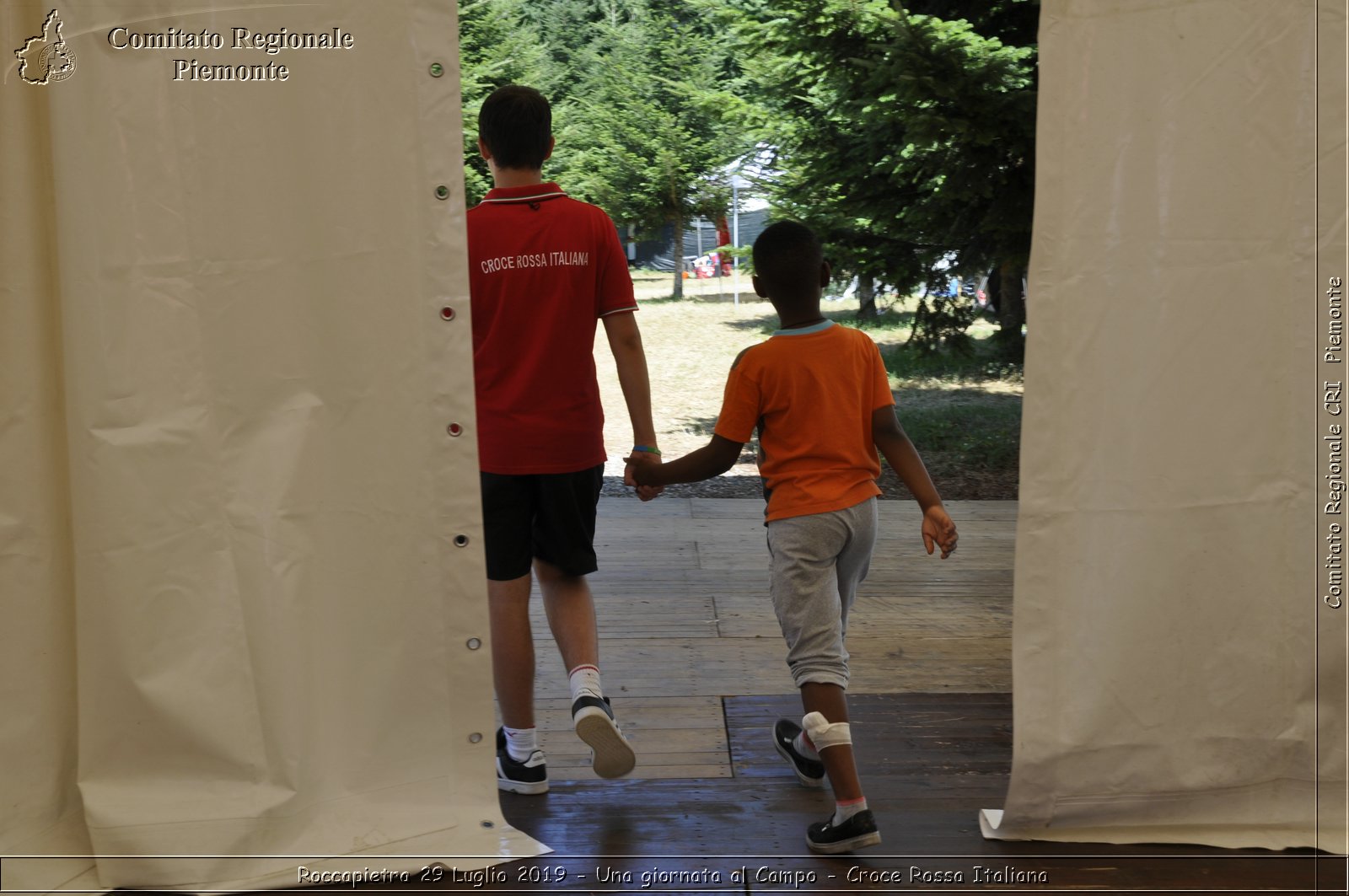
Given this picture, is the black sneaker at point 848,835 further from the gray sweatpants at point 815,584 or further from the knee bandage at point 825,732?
the gray sweatpants at point 815,584

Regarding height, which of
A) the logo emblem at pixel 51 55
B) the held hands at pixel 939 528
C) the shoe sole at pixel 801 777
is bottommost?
the shoe sole at pixel 801 777

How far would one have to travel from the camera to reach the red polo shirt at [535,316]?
288 centimetres

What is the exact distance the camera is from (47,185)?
2.44m

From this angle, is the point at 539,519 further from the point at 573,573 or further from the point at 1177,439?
the point at 1177,439

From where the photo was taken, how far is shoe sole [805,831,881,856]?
2652 mm

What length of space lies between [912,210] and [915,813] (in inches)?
180

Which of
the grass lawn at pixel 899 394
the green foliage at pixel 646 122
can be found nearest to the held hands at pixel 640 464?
the grass lawn at pixel 899 394

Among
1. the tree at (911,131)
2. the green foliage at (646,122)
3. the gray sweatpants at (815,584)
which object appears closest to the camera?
the gray sweatpants at (815,584)

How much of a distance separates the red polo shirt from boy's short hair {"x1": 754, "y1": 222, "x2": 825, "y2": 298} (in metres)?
0.34

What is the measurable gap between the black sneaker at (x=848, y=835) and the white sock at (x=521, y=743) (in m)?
0.81

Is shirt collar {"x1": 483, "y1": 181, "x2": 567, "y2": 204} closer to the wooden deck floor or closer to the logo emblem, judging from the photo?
the logo emblem

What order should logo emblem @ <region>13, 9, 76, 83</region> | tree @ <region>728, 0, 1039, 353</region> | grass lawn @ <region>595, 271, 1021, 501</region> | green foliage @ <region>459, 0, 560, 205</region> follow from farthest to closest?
green foliage @ <region>459, 0, 560, 205</region> < grass lawn @ <region>595, 271, 1021, 501</region> < tree @ <region>728, 0, 1039, 353</region> < logo emblem @ <region>13, 9, 76, 83</region>

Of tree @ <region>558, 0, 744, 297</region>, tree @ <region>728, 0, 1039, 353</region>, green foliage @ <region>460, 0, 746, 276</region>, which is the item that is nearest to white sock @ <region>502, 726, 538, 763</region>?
tree @ <region>728, 0, 1039, 353</region>

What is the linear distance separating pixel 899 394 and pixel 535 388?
28.7 feet
